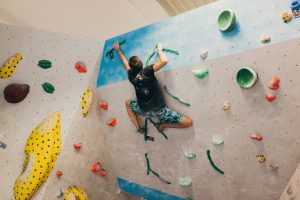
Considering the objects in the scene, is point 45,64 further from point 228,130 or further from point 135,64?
point 228,130

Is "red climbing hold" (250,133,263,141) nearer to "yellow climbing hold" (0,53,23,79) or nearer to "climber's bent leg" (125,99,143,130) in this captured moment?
"climber's bent leg" (125,99,143,130)

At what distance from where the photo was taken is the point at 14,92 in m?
→ 2.81

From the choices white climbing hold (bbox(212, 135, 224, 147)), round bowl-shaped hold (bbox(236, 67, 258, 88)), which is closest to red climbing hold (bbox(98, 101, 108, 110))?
white climbing hold (bbox(212, 135, 224, 147))

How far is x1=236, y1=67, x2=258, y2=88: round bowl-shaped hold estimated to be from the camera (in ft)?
7.42

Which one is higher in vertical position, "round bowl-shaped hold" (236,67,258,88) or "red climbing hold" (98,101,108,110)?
"red climbing hold" (98,101,108,110)

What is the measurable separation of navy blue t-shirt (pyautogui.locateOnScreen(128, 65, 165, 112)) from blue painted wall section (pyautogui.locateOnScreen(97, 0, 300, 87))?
8.6 inches

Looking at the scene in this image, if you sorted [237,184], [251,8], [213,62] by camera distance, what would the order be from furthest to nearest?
[237,184], [213,62], [251,8]

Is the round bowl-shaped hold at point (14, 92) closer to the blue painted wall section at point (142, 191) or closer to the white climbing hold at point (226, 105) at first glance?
the blue painted wall section at point (142, 191)

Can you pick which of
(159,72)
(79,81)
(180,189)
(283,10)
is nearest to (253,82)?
(283,10)

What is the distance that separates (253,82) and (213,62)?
0.40 m

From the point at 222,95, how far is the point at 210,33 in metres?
0.57

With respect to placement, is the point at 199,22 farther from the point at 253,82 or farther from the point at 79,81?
the point at 79,81

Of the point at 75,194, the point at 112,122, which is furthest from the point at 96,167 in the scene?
the point at 112,122

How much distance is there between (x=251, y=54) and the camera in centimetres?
227
